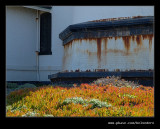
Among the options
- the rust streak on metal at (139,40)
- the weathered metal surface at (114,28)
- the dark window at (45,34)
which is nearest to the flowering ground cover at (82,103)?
the rust streak on metal at (139,40)

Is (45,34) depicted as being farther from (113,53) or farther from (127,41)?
(127,41)

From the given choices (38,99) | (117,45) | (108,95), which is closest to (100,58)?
(117,45)

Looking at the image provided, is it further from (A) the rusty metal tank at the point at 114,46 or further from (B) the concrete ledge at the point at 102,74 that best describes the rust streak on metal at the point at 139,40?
(B) the concrete ledge at the point at 102,74

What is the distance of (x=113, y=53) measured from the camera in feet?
42.5

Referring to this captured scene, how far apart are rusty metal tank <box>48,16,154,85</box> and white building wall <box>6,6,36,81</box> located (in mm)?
5358

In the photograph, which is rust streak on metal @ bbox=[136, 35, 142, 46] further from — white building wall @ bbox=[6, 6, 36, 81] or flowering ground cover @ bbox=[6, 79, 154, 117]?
white building wall @ bbox=[6, 6, 36, 81]

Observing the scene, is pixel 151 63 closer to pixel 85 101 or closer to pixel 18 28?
pixel 85 101

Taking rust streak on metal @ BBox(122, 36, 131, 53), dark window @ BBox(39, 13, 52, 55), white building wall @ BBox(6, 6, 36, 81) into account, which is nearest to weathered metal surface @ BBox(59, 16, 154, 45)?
rust streak on metal @ BBox(122, 36, 131, 53)

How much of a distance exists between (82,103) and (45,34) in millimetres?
11000


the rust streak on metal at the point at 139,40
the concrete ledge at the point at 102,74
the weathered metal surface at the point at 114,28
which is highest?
the weathered metal surface at the point at 114,28

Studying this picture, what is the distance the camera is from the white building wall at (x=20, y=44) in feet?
58.7

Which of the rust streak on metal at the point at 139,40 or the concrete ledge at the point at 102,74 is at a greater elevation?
the rust streak on metal at the point at 139,40

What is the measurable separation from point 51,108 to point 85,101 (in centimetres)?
116

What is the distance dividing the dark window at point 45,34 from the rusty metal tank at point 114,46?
4.76m
